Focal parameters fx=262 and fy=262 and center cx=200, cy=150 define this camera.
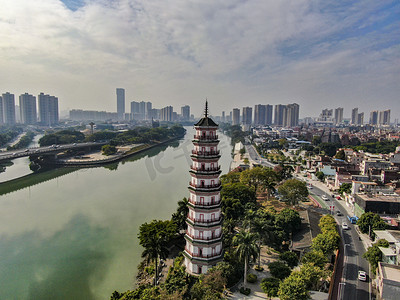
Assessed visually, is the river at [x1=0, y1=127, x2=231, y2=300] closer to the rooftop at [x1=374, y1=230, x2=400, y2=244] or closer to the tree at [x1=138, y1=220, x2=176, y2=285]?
the tree at [x1=138, y1=220, x2=176, y2=285]

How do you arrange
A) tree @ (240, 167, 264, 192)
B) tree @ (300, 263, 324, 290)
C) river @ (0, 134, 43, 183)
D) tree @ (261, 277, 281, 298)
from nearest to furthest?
tree @ (261, 277, 281, 298) → tree @ (300, 263, 324, 290) → tree @ (240, 167, 264, 192) → river @ (0, 134, 43, 183)

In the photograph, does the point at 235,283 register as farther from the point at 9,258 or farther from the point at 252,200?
the point at 9,258

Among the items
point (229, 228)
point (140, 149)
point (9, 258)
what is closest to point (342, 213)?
point (229, 228)

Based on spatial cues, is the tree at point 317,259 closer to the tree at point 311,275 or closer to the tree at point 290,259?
the tree at point 290,259

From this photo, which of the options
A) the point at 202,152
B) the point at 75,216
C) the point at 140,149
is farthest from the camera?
the point at 140,149

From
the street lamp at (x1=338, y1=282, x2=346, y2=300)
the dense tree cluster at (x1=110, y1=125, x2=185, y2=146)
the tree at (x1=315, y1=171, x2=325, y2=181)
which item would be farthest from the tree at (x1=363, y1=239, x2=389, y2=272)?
the dense tree cluster at (x1=110, y1=125, x2=185, y2=146)

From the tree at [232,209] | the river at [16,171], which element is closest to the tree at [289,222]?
the tree at [232,209]
